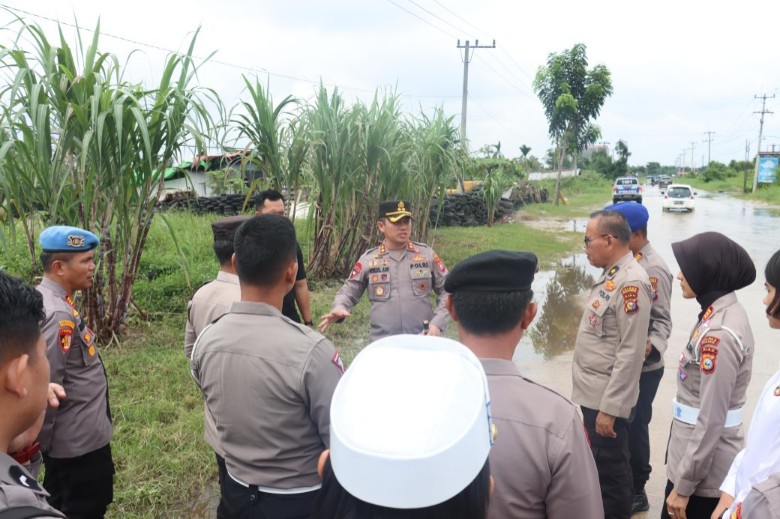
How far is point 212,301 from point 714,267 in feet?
6.83

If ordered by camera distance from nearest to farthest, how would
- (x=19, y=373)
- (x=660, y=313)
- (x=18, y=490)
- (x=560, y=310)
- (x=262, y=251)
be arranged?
(x=18, y=490) < (x=19, y=373) < (x=262, y=251) < (x=660, y=313) < (x=560, y=310)

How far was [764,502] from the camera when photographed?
3.80 ft

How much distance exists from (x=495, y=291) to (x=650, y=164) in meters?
127

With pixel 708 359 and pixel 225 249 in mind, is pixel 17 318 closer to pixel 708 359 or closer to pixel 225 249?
pixel 225 249

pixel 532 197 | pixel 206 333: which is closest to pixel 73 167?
pixel 206 333

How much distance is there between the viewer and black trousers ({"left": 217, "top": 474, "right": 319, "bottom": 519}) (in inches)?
66.9

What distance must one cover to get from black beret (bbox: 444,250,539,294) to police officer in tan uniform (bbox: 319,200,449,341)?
192cm

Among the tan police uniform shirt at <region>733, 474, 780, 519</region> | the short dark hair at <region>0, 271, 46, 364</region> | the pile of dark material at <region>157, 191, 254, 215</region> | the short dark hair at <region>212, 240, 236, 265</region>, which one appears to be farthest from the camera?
the pile of dark material at <region>157, 191, 254, 215</region>

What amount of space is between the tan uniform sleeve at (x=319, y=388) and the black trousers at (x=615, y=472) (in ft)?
4.72

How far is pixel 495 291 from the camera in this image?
4.51 feet

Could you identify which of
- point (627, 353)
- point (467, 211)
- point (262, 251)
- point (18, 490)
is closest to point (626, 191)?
point (467, 211)

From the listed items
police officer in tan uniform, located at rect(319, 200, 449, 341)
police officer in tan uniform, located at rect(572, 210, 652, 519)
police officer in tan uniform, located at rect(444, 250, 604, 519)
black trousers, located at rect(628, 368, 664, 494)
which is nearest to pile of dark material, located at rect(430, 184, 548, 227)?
police officer in tan uniform, located at rect(319, 200, 449, 341)

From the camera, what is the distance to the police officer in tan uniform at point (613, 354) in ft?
8.06

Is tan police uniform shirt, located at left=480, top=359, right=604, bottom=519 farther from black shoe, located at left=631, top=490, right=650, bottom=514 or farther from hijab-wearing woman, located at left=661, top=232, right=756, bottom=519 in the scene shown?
black shoe, located at left=631, top=490, right=650, bottom=514
